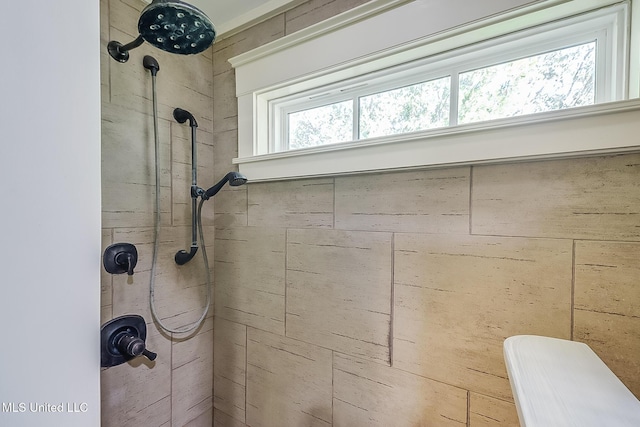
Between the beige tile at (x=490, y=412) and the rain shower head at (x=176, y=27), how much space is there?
52.6 inches

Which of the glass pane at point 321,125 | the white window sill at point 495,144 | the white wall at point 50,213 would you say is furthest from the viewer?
the glass pane at point 321,125

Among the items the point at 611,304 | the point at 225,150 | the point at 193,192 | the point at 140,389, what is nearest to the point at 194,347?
the point at 140,389

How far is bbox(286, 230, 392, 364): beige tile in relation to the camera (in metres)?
0.93

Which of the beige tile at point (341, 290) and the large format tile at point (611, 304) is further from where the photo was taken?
the beige tile at point (341, 290)

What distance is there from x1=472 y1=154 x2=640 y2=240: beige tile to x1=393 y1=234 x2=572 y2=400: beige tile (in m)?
0.05

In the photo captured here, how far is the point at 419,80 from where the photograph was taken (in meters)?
0.98

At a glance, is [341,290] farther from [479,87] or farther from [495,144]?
[479,87]

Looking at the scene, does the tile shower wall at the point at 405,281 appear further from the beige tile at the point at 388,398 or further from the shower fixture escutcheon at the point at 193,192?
the shower fixture escutcheon at the point at 193,192

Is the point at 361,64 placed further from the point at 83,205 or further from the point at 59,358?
the point at 59,358

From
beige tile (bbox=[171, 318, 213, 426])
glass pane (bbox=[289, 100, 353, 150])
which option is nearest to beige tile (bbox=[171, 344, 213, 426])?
beige tile (bbox=[171, 318, 213, 426])

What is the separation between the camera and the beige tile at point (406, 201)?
32.3 inches

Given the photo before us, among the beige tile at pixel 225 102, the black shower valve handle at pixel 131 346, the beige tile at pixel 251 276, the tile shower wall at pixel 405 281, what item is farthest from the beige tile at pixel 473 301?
the beige tile at pixel 225 102

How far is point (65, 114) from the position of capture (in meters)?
0.37

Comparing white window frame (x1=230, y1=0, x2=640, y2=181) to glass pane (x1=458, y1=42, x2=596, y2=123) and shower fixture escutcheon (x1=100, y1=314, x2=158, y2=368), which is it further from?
shower fixture escutcheon (x1=100, y1=314, x2=158, y2=368)
